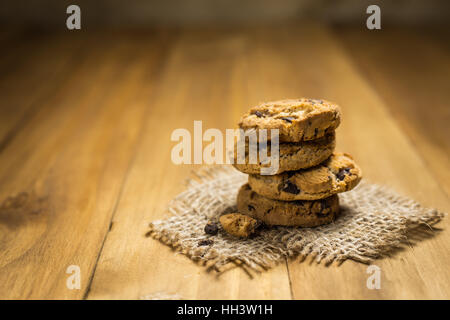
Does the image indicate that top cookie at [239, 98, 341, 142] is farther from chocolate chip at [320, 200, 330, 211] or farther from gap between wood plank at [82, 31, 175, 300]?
gap between wood plank at [82, 31, 175, 300]

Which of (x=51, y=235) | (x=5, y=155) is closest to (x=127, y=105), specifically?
(x=5, y=155)

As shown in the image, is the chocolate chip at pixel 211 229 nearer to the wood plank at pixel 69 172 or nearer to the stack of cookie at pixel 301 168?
the stack of cookie at pixel 301 168

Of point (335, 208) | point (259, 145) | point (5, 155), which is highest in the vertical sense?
point (259, 145)

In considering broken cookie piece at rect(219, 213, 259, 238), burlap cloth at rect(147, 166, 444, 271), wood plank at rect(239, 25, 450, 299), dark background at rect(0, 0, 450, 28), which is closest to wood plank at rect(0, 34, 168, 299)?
burlap cloth at rect(147, 166, 444, 271)

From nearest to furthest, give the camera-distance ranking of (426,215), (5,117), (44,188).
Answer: (426,215) → (44,188) → (5,117)

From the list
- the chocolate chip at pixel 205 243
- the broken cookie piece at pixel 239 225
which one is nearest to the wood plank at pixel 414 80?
the broken cookie piece at pixel 239 225
